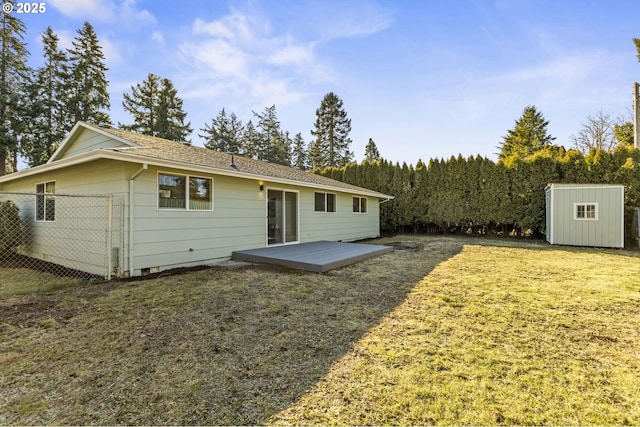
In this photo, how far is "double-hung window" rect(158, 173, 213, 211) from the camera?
5754mm

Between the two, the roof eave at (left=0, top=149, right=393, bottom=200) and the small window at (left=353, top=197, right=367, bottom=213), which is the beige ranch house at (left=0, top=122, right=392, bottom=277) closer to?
the roof eave at (left=0, top=149, right=393, bottom=200)

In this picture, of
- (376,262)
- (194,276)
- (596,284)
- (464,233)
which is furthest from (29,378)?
(464,233)

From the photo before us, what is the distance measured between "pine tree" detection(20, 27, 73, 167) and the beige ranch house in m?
11.0

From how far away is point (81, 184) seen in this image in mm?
6234

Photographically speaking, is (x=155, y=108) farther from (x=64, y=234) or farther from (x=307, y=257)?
(x=307, y=257)

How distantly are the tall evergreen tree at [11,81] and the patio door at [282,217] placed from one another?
1568cm

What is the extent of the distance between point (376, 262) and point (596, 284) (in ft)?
12.6

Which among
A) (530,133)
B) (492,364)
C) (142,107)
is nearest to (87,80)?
(142,107)

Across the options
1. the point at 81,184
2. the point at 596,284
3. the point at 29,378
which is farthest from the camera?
the point at 81,184

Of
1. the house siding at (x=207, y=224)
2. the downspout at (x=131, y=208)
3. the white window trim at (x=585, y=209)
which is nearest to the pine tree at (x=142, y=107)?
the house siding at (x=207, y=224)

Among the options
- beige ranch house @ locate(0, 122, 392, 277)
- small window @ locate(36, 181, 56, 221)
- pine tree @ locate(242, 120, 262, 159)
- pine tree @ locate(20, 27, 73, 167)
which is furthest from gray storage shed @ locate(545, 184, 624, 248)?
pine tree @ locate(242, 120, 262, 159)

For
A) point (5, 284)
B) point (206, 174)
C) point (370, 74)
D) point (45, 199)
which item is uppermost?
point (370, 74)

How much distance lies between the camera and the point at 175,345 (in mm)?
2660

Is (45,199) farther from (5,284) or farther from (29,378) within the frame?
(29,378)
